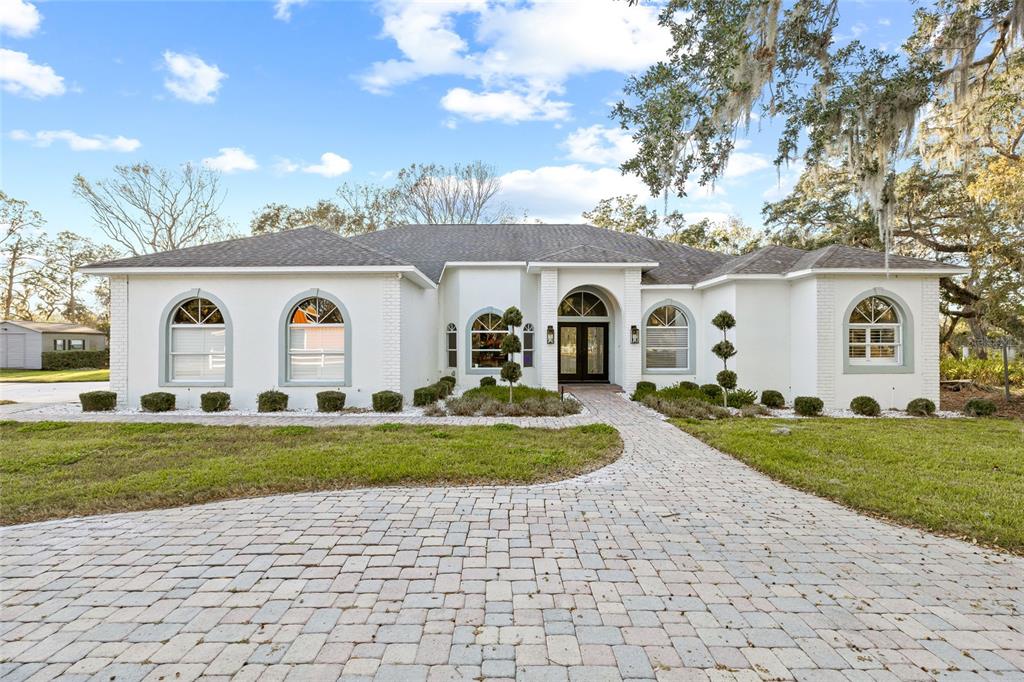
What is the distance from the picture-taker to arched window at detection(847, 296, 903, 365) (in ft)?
38.9

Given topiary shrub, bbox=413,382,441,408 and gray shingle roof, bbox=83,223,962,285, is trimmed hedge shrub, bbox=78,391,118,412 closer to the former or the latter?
gray shingle roof, bbox=83,223,962,285

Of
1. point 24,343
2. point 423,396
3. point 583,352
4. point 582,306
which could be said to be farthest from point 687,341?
point 24,343

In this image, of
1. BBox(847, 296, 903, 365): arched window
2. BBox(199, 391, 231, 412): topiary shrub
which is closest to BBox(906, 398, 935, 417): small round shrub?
BBox(847, 296, 903, 365): arched window

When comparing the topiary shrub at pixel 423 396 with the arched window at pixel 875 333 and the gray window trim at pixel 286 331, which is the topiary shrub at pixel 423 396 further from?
the arched window at pixel 875 333

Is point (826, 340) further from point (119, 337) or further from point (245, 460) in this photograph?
point (119, 337)

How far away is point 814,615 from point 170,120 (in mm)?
23356

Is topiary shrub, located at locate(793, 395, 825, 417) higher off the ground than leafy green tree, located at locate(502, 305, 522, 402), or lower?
lower

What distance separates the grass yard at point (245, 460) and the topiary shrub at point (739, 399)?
4.94 metres

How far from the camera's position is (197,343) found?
1149 cm

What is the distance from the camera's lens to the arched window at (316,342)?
451 inches

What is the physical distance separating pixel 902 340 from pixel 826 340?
2127 mm

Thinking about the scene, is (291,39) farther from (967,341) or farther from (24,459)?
(967,341)

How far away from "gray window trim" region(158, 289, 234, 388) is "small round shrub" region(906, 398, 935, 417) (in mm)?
16797

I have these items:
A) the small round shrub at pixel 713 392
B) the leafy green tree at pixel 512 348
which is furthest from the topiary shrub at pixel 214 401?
the small round shrub at pixel 713 392
